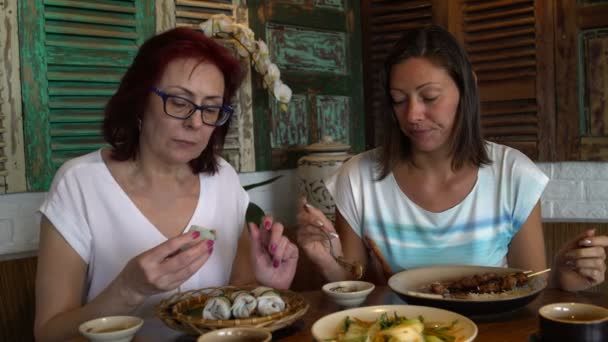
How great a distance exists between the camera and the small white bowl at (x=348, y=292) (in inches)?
52.2

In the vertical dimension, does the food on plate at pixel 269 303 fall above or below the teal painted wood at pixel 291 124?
below

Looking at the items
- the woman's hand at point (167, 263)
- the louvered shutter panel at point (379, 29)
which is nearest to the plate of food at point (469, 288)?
the woman's hand at point (167, 263)

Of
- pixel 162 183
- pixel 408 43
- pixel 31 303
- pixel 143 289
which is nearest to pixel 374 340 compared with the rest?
pixel 143 289

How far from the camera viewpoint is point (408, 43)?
1816 mm

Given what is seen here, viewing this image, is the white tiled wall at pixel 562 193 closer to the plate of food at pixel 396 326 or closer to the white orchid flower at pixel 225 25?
the white orchid flower at pixel 225 25

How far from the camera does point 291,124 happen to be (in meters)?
3.20

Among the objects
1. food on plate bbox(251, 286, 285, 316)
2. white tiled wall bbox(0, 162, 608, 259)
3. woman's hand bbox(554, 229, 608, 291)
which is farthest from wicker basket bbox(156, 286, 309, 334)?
white tiled wall bbox(0, 162, 608, 259)

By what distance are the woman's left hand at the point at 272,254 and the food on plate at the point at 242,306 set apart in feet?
0.94

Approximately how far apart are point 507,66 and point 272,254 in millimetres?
2047

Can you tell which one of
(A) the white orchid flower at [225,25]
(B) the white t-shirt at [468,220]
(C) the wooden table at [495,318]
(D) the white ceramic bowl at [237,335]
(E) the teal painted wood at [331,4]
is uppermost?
(E) the teal painted wood at [331,4]

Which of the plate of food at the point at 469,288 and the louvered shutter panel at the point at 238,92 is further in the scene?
the louvered shutter panel at the point at 238,92

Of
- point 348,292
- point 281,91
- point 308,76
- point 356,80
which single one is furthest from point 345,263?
point 356,80

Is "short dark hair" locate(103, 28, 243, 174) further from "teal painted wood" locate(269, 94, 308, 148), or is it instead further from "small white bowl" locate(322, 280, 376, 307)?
"teal painted wood" locate(269, 94, 308, 148)

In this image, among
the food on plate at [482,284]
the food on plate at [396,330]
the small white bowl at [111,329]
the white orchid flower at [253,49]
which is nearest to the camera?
the food on plate at [396,330]
